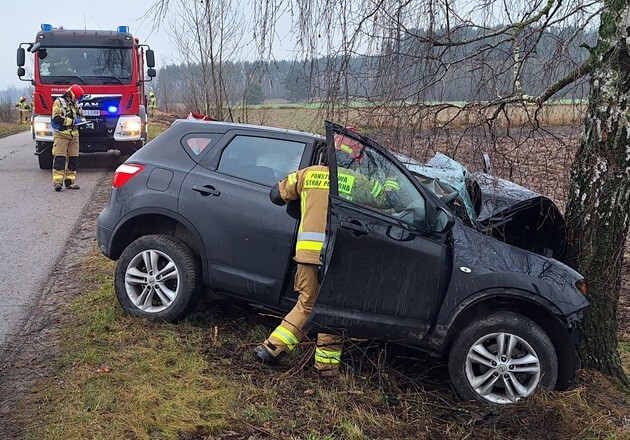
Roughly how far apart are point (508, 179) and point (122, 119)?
11.0 meters

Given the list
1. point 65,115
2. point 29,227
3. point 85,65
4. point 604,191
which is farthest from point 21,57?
point 604,191

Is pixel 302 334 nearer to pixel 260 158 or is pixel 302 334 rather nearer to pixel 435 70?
pixel 260 158

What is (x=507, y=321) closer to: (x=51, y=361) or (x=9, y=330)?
(x=51, y=361)

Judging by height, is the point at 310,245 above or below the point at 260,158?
below

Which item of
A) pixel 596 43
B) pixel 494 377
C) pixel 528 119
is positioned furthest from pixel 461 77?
pixel 494 377

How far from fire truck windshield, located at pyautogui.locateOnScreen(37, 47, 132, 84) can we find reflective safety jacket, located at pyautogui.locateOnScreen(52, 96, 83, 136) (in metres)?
1.97

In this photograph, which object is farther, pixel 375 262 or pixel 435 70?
pixel 375 262

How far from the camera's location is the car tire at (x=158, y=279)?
496 cm

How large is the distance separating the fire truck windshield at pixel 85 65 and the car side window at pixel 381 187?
10563mm

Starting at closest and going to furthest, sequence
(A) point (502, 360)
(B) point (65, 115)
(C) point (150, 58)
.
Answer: (A) point (502, 360), (B) point (65, 115), (C) point (150, 58)

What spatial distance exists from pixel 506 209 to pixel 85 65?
433 inches

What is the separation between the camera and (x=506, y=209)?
4.91 meters

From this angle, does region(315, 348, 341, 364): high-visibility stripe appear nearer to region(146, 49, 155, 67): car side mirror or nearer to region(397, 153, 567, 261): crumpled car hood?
region(397, 153, 567, 261): crumpled car hood

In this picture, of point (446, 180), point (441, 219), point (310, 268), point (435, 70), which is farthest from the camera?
point (446, 180)
